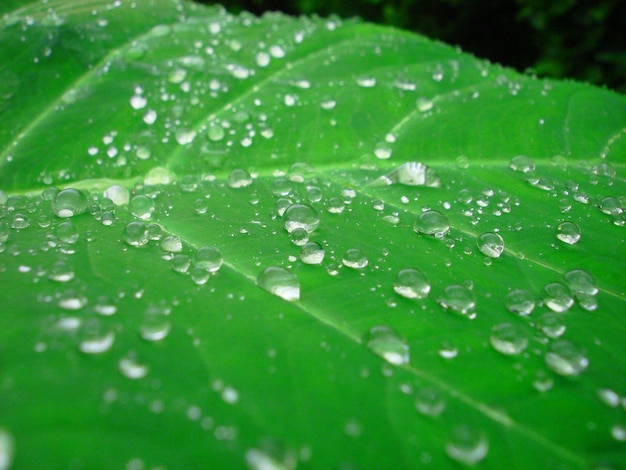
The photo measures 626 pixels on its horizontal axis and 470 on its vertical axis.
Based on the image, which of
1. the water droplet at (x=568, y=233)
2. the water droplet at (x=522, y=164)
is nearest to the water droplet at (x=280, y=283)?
the water droplet at (x=568, y=233)


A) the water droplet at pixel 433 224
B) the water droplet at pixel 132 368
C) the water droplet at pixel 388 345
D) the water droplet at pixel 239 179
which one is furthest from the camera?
the water droplet at pixel 239 179

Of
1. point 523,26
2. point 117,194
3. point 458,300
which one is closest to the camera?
point 458,300

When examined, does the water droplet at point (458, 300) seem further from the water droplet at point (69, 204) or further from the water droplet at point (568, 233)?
the water droplet at point (69, 204)

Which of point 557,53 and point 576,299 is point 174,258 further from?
point 557,53

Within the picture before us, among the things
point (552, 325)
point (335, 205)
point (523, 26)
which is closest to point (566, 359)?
point (552, 325)

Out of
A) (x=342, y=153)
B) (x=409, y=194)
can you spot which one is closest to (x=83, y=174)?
(x=342, y=153)

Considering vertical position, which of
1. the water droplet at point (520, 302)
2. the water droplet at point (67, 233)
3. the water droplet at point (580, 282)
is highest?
the water droplet at point (67, 233)

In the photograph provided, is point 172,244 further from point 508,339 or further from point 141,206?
point 508,339

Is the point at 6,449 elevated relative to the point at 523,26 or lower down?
elevated
